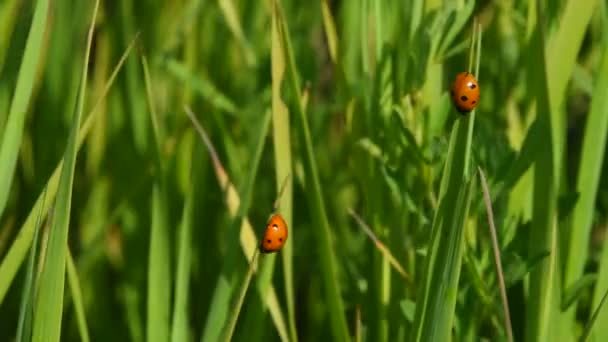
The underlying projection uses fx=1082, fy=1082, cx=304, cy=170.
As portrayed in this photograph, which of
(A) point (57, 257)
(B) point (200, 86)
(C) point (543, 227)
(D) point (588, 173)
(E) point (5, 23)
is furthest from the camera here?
(E) point (5, 23)

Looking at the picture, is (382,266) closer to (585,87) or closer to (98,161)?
(585,87)

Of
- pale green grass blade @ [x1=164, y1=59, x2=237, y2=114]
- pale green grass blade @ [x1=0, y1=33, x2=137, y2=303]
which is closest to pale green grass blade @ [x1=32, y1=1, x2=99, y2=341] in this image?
pale green grass blade @ [x1=0, y1=33, x2=137, y2=303]

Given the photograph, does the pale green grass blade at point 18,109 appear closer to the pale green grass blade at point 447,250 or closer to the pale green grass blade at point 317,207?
the pale green grass blade at point 317,207

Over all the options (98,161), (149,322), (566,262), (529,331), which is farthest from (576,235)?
(98,161)

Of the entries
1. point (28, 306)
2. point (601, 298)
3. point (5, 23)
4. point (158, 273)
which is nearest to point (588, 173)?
point (601, 298)

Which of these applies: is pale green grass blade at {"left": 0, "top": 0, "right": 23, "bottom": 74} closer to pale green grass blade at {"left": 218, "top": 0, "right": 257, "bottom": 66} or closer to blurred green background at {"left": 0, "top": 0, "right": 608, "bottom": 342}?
blurred green background at {"left": 0, "top": 0, "right": 608, "bottom": 342}

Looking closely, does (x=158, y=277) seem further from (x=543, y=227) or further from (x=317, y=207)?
(x=543, y=227)

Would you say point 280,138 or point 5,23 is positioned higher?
point 5,23

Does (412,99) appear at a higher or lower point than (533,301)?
higher
